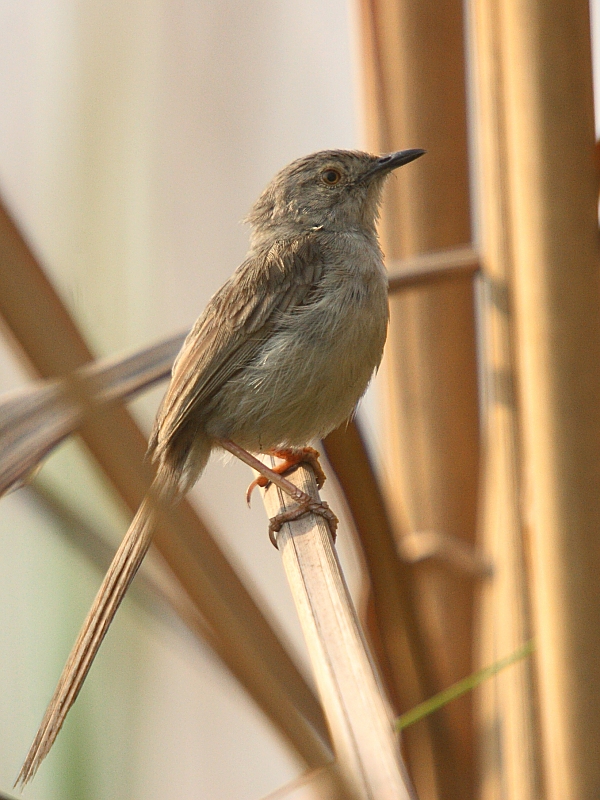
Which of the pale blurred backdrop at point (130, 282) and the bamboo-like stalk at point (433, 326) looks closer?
the pale blurred backdrop at point (130, 282)

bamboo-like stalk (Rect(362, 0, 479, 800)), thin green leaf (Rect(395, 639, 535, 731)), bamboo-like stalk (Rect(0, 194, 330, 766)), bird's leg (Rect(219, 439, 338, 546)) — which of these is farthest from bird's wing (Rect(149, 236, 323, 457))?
bamboo-like stalk (Rect(0, 194, 330, 766))

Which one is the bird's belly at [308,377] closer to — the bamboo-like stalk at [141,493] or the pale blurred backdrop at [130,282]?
the pale blurred backdrop at [130,282]

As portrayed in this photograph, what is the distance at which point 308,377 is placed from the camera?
9.00ft

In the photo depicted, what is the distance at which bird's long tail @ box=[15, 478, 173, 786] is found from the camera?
1.43 metres

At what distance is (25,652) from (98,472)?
446mm

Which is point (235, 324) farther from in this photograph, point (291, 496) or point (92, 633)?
point (92, 633)

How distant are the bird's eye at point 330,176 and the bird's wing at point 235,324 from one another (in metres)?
0.43

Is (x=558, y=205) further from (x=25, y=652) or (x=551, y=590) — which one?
(x=25, y=652)

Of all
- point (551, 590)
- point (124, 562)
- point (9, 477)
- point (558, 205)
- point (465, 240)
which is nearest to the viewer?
point (9, 477)

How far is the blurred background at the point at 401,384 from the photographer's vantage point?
1.62 m

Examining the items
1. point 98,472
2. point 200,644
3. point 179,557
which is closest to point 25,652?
point 200,644

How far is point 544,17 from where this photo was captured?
184 centimetres

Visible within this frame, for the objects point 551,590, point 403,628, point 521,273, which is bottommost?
point 403,628

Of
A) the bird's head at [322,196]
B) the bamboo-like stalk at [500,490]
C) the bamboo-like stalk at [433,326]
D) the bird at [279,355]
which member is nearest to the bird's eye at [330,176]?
the bird's head at [322,196]
